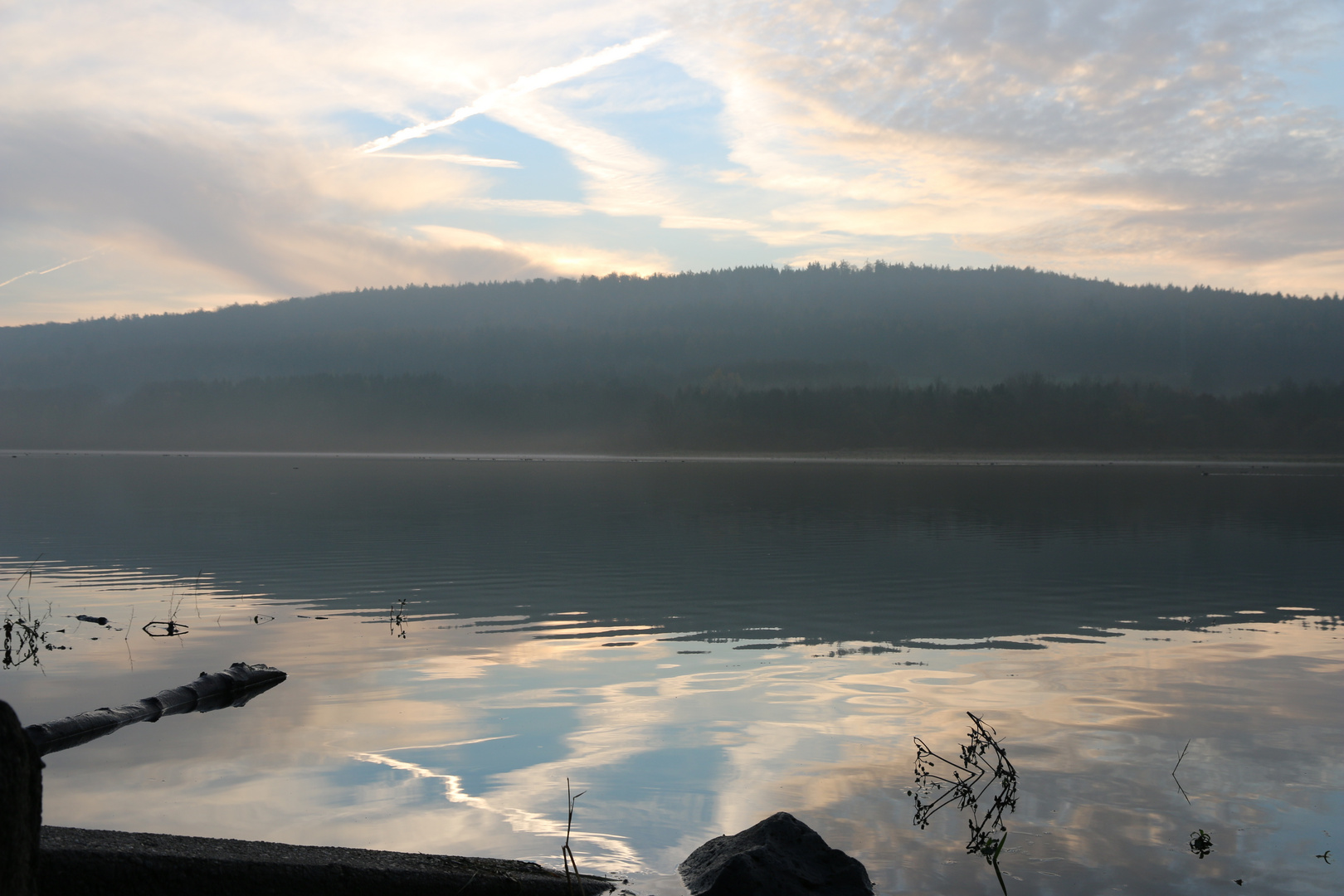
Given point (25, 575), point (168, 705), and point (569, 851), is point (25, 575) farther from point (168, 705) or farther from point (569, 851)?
point (569, 851)

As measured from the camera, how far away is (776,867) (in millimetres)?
6879

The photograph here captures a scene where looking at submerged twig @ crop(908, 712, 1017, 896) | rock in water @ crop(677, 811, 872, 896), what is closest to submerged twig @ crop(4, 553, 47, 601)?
rock in water @ crop(677, 811, 872, 896)

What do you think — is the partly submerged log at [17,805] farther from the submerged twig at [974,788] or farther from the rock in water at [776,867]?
the submerged twig at [974,788]

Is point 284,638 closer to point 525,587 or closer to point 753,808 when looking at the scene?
point 525,587

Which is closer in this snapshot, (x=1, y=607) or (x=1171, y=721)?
(x=1171, y=721)

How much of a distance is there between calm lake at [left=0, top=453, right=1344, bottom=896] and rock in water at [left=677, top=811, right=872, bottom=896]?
1.23 feet

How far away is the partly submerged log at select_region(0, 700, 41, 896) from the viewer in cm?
471

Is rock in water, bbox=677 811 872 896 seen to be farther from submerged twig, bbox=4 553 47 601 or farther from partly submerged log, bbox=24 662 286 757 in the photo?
submerged twig, bbox=4 553 47 601

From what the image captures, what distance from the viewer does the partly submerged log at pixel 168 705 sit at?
408 inches

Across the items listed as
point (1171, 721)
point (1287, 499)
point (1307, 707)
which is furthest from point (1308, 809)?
point (1287, 499)

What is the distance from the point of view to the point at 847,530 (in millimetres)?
39781

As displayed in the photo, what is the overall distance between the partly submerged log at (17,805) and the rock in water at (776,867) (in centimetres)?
398

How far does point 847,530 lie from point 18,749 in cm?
3651

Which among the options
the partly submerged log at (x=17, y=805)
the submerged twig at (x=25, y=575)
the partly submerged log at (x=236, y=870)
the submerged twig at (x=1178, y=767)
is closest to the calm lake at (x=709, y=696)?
the submerged twig at (x=1178, y=767)
